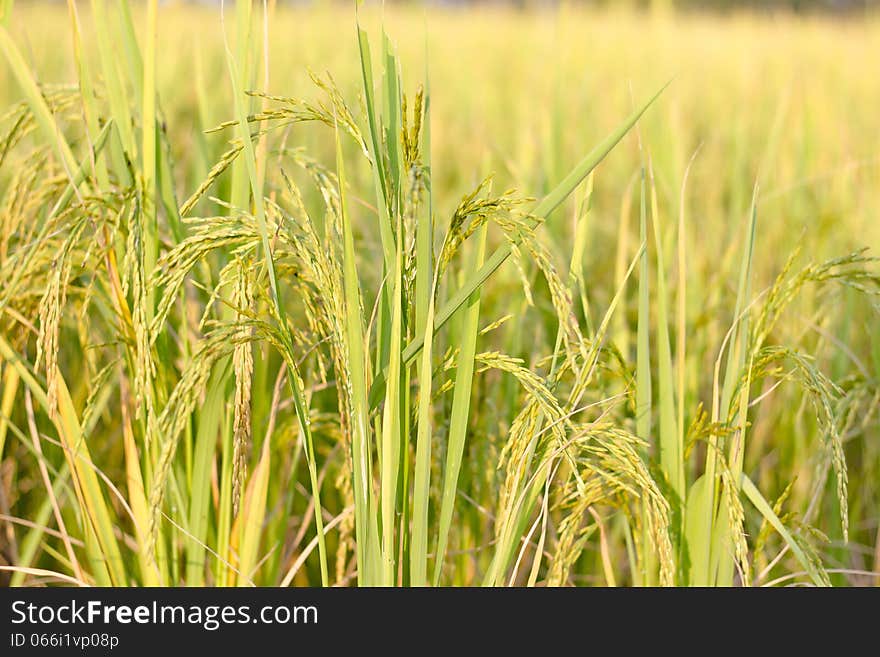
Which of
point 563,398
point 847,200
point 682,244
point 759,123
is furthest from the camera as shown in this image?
point 759,123

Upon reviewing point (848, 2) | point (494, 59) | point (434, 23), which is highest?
point (848, 2)

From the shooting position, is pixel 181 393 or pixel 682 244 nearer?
pixel 181 393

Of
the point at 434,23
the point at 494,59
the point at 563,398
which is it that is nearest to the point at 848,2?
the point at 434,23

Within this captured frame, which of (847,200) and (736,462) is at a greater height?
(847,200)

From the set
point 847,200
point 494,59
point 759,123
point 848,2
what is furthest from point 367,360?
point 848,2

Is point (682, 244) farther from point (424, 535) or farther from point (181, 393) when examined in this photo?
point (181, 393)

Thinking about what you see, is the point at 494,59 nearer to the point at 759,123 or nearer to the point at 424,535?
the point at 759,123

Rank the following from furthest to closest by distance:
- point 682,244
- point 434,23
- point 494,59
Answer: point 434,23 < point 494,59 < point 682,244

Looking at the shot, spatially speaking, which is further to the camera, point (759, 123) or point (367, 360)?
point (759, 123)

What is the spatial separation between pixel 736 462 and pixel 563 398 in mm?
280

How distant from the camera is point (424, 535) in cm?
68

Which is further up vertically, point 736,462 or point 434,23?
point 434,23

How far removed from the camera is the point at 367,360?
688 millimetres
